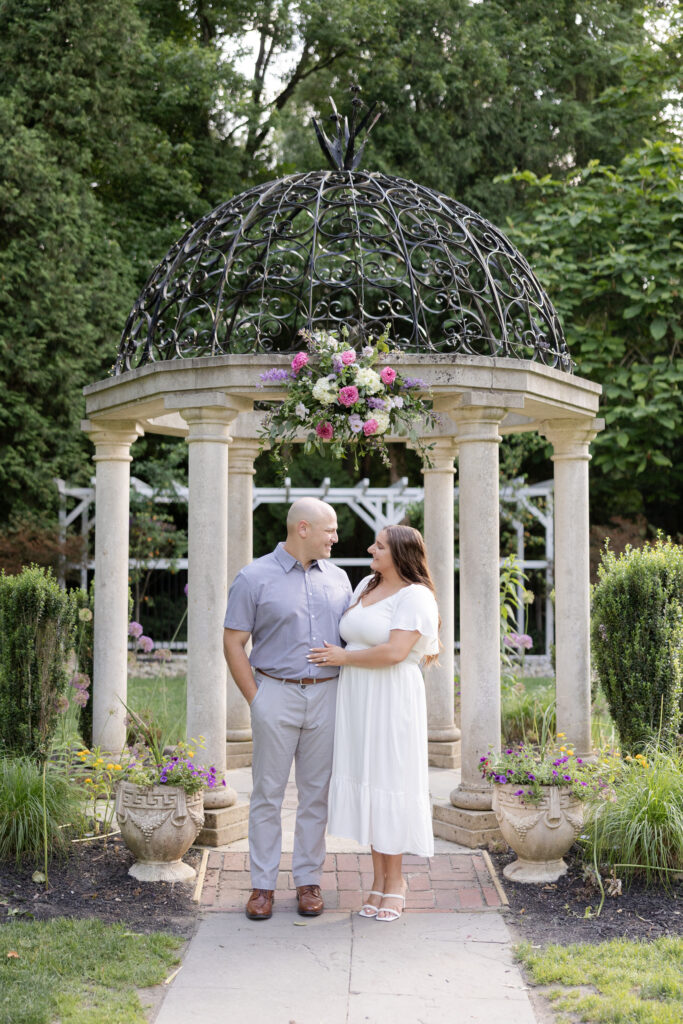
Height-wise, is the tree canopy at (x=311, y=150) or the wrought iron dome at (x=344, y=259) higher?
the tree canopy at (x=311, y=150)

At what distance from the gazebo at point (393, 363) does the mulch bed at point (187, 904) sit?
2.36ft

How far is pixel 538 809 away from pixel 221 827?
199 cm

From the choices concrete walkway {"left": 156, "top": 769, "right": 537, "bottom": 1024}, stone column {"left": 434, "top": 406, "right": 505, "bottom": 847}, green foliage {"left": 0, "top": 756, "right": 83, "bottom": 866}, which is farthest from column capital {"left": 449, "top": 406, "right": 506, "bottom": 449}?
green foliage {"left": 0, "top": 756, "right": 83, "bottom": 866}

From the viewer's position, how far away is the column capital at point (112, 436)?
733 centimetres

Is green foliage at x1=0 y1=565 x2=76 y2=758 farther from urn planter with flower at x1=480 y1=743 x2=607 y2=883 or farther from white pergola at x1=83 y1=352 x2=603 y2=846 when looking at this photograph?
urn planter with flower at x1=480 y1=743 x2=607 y2=883

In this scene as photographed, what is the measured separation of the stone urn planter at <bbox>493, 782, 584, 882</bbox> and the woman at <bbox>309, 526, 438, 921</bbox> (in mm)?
822

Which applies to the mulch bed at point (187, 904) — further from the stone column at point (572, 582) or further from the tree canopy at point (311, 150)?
the tree canopy at point (311, 150)

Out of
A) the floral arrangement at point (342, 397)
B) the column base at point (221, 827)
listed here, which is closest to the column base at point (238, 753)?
the column base at point (221, 827)

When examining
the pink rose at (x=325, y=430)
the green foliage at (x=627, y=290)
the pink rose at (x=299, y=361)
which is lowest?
the pink rose at (x=325, y=430)

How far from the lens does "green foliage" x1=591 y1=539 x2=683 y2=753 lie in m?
6.58

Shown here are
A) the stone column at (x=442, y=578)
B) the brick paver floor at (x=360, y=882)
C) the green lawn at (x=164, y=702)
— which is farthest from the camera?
the stone column at (x=442, y=578)

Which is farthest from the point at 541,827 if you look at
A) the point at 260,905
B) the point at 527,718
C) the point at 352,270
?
the point at 352,270

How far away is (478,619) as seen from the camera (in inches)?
246

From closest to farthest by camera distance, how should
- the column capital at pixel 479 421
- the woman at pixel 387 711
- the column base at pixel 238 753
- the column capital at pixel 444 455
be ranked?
1. the woman at pixel 387 711
2. the column capital at pixel 479 421
3. the column base at pixel 238 753
4. the column capital at pixel 444 455
